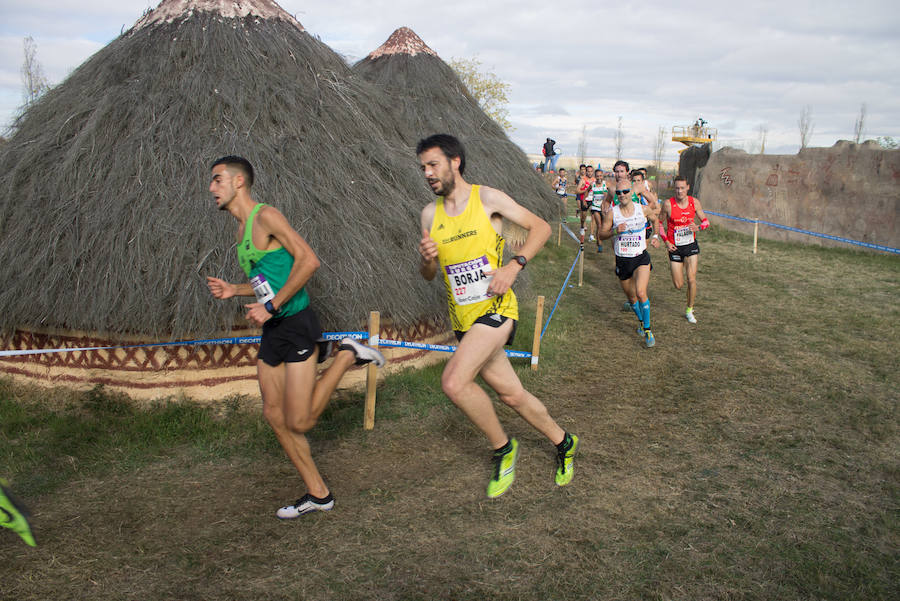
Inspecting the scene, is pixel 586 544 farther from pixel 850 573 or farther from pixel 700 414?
pixel 700 414

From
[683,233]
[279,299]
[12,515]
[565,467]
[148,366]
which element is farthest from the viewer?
[683,233]

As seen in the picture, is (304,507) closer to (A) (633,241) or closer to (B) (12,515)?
(B) (12,515)

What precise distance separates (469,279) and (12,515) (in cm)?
261

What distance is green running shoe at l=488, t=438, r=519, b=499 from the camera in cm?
393

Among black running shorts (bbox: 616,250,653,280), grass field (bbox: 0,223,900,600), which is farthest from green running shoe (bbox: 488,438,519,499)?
black running shorts (bbox: 616,250,653,280)

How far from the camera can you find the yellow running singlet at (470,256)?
3.60m

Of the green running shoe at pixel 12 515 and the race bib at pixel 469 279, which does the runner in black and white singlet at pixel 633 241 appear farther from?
the green running shoe at pixel 12 515

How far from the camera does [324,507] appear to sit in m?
3.78

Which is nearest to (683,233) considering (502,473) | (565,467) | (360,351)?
(565,467)

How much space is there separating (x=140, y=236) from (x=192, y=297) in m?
0.71

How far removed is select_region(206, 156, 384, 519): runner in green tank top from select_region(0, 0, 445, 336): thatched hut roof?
160cm

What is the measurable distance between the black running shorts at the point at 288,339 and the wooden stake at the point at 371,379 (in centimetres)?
142

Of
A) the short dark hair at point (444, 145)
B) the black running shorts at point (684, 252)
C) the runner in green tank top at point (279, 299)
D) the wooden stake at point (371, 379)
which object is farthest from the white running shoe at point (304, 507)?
the black running shorts at point (684, 252)

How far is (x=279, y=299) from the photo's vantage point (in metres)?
3.34
